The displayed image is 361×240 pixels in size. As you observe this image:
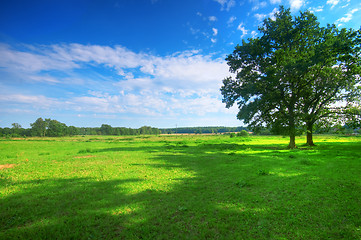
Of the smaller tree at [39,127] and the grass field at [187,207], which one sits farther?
the smaller tree at [39,127]

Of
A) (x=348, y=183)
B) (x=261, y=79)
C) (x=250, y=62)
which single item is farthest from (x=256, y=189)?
(x=250, y=62)

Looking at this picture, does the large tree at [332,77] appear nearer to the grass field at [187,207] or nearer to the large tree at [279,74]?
the large tree at [279,74]

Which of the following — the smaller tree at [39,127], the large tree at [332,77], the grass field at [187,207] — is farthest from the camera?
the smaller tree at [39,127]

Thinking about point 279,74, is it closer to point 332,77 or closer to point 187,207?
point 332,77

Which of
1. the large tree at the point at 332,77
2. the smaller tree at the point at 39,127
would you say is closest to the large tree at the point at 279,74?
the large tree at the point at 332,77

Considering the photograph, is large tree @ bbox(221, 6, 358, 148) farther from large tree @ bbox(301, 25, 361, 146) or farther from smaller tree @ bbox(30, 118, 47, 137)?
smaller tree @ bbox(30, 118, 47, 137)

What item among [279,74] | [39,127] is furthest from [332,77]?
[39,127]

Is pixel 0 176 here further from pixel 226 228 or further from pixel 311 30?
pixel 311 30

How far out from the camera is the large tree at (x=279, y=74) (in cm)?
2552

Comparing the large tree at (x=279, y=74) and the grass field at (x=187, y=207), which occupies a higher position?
the large tree at (x=279, y=74)

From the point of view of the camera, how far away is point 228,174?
11492mm

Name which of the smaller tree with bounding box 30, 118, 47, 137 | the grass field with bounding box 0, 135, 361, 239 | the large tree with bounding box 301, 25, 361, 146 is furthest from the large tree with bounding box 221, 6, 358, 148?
the smaller tree with bounding box 30, 118, 47, 137

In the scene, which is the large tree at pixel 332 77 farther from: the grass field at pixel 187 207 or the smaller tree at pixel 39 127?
the smaller tree at pixel 39 127

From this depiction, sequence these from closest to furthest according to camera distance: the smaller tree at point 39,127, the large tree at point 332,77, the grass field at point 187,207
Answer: the grass field at point 187,207, the large tree at point 332,77, the smaller tree at point 39,127
